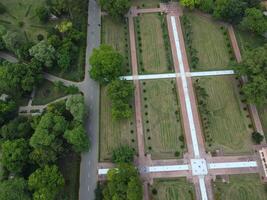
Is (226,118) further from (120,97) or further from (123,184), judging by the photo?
(123,184)

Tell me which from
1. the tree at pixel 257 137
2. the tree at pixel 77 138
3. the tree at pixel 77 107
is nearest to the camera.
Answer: the tree at pixel 77 138

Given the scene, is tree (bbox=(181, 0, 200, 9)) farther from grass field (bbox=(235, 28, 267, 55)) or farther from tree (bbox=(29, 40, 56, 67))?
tree (bbox=(29, 40, 56, 67))

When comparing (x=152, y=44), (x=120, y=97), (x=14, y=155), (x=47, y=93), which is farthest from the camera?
(x=152, y=44)

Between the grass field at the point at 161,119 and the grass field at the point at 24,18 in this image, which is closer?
the grass field at the point at 161,119

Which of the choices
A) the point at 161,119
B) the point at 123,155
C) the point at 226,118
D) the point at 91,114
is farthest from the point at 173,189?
the point at 91,114

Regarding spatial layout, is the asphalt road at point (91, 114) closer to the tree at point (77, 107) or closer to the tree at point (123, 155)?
the tree at point (77, 107)

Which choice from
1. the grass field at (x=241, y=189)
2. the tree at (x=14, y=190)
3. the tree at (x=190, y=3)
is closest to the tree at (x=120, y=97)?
the tree at (x=14, y=190)
